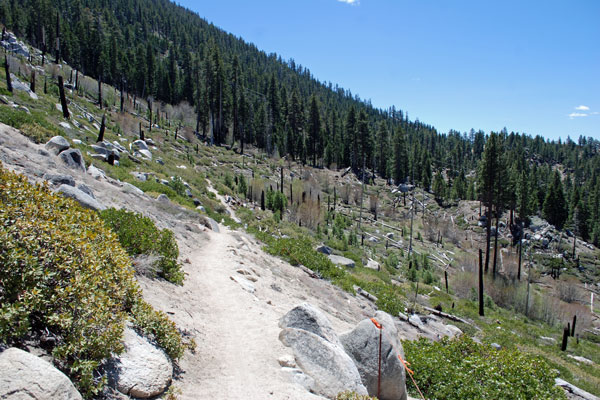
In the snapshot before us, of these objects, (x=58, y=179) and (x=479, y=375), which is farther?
(x=58, y=179)

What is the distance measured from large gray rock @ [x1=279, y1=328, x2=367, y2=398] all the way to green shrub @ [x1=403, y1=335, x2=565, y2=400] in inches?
163

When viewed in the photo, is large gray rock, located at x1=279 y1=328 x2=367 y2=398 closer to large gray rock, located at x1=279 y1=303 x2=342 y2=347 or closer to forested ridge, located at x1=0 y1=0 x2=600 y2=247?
large gray rock, located at x1=279 y1=303 x2=342 y2=347

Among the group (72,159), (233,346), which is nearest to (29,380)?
(233,346)

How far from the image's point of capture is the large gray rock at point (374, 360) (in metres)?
8.28

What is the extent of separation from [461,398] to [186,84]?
95291 millimetres

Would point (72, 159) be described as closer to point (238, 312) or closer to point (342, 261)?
point (238, 312)

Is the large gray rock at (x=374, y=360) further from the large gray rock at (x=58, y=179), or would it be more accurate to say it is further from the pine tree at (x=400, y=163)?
the pine tree at (x=400, y=163)

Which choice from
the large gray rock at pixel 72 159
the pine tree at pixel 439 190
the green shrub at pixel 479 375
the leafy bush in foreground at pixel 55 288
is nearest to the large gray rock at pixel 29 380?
the leafy bush in foreground at pixel 55 288

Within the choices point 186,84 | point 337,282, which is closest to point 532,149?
point 186,84

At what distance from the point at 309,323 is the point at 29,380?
224 inches

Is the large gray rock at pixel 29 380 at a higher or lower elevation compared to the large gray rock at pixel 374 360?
higher

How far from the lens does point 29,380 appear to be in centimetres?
317

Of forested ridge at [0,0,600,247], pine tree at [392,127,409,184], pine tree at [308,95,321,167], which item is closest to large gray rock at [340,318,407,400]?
forested ridge at [0,0,600,247]

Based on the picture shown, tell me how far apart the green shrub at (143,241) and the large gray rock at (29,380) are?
19.9ft
